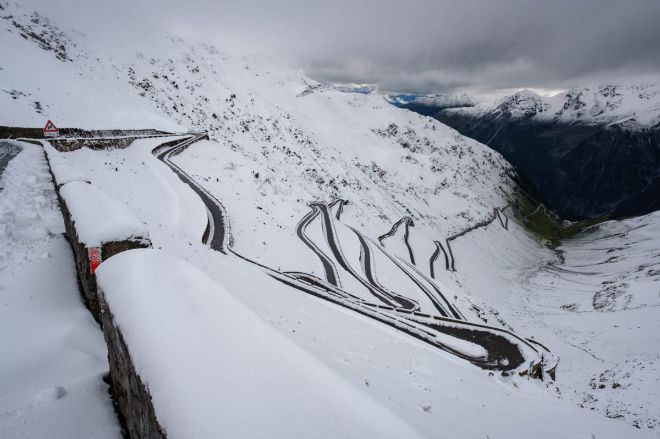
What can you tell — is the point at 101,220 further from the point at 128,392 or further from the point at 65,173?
the point at 65,173

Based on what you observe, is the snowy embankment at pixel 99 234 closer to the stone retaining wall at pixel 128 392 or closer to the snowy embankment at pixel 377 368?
the snowy embankment at pixel 377 368

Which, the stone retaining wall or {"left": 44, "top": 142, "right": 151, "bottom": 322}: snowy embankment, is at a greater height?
{"left": 44, "top": 142, "right": 151, "bottom": 322}: snowy embankment

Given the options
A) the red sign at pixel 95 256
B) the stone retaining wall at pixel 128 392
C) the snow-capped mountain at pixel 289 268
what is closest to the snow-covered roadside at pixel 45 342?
the snow-capped mountain at pixel 289 268

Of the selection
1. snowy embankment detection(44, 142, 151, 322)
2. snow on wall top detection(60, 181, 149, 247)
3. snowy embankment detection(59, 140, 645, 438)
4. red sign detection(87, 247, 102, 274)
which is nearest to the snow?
snow on wall top detection(60, 181, 149, 247)

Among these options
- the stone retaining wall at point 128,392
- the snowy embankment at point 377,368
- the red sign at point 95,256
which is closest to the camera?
the stone retaining wall at point 128,392

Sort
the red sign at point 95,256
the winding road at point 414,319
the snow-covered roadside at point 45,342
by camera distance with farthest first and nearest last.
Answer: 1. the winding road at point 414,319
2. the red sign at point 95,256
3. the snow-covered roadside at point 45,342

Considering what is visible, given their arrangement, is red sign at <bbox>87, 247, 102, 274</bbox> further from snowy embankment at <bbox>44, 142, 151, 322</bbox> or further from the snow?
the snow
